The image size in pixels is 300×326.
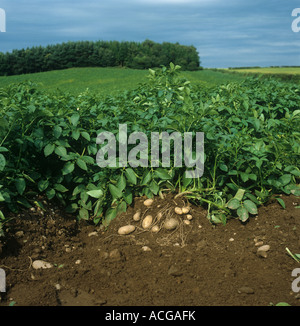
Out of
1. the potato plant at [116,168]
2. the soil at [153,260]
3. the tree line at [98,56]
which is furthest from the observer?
the tree line at [98,56]

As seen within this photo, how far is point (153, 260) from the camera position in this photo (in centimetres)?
223

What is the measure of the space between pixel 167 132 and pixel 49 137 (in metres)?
0.88

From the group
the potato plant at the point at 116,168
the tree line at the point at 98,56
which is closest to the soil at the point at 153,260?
the potato plant at the point at 116,168

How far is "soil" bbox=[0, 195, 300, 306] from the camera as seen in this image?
6.38ft

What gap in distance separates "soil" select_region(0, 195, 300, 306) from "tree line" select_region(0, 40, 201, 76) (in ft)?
125

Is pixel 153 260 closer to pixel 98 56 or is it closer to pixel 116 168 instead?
pixel 116 168

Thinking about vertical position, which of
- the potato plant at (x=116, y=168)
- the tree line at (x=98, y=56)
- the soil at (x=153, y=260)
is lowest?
the soil at (x=153, y=260)

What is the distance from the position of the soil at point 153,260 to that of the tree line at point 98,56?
125 ft

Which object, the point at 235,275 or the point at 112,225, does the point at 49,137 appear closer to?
the point at 112,225

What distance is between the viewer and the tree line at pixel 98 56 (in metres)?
39.4

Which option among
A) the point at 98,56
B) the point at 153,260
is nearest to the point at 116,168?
the point at 153,260

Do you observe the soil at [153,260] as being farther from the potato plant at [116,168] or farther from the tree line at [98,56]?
the tree line at [98,56]

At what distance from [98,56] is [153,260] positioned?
43.7m

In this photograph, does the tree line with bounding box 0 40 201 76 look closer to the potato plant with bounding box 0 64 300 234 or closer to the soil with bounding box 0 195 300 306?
the potato plant with bounding box 0 64 300 234
